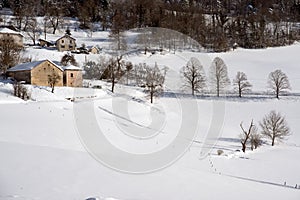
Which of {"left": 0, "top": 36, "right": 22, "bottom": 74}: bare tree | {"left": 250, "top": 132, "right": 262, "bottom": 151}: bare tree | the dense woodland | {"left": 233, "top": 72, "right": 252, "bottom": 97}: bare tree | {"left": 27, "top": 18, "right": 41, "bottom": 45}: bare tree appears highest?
the dense woodland

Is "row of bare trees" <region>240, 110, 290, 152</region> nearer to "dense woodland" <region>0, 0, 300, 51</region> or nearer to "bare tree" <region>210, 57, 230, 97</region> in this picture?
"bare tree" <region>210, 57, 230, 97</region>

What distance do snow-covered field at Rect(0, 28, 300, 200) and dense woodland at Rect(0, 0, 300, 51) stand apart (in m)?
28.3

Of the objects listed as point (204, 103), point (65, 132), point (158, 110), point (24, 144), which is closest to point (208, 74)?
point (204, 103)

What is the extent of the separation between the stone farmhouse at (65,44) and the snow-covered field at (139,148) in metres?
20.3

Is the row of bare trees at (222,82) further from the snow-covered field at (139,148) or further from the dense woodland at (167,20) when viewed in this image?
the dense woodland at (167,20)

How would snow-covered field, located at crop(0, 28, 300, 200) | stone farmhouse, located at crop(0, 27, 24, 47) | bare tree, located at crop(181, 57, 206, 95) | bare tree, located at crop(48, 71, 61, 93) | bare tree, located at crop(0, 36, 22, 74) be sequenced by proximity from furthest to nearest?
stone farmhouse, located at crop(0, 27, 24, 47) → bare tree, located at crop(181, 57, 206, 95) → bare tree, located at crop(0, 36, 22, 74) → bare tree, located at crop(48, 71, 61, 93) → snow-covered field, located at crop(0, 28, 300, 200)

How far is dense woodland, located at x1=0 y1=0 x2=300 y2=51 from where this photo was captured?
62750mm

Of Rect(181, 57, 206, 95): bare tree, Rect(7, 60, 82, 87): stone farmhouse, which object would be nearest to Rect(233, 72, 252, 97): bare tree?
Rect(181, 57, 206, 95): bare tree

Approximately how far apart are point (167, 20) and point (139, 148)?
55.4 metres

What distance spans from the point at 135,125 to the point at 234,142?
684 centimetres

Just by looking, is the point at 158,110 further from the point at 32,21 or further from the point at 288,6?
the point at 288,6

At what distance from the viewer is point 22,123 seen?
1532cm

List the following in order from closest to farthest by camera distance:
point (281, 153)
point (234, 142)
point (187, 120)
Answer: point (281, 153) → point (234, 142) → point (187, 120)

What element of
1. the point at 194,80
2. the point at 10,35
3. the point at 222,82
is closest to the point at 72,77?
the point at 194,80
